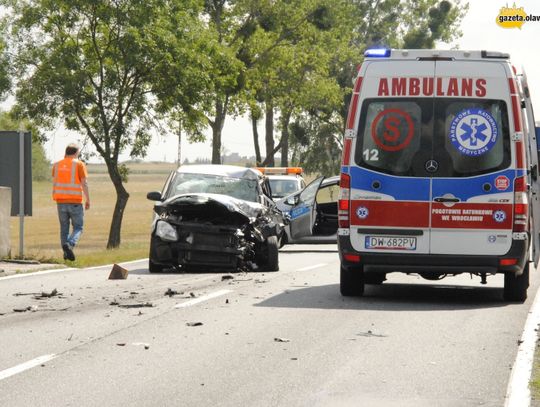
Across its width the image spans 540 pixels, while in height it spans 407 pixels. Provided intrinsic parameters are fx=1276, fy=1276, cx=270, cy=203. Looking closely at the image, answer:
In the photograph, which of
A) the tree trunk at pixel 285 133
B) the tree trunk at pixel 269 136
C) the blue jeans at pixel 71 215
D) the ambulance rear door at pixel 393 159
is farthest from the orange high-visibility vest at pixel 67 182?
the tree trunk at pixel 269 136

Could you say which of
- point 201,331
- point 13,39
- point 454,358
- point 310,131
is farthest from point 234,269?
point 310,131

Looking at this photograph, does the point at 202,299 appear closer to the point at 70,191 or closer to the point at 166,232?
the point at 166,232

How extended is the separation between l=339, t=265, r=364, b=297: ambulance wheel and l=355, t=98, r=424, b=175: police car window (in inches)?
51.9

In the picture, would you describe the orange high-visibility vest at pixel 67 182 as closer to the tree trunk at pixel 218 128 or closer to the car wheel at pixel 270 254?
the car wheel at pixel 270 254

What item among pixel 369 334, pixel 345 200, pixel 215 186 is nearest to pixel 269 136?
pixel 215 186

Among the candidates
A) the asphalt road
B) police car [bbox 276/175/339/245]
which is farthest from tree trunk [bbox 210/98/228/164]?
the asphalt road

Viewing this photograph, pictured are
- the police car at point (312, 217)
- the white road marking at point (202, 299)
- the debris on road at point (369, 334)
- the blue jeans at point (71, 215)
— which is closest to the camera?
the debris on road at point (369, 334)

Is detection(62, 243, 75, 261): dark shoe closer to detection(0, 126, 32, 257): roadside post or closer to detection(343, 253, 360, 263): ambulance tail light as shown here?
detection(0, 126, 32, 257): roadside post

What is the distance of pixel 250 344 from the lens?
9.88 meters

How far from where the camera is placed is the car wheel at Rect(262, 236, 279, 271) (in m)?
18.0

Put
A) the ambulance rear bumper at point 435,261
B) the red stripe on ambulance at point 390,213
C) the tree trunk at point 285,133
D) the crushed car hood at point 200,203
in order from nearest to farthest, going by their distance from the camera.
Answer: the ambulance rear bumper at point 435,261 → the red stripe on ambulance at point 390,213 → the crushed car hood at point 200,203 → the tree trunk at point 285,133

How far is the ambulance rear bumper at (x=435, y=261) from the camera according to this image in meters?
13.1

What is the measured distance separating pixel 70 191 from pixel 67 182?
0.52ft

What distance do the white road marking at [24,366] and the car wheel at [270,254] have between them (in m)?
9.09
